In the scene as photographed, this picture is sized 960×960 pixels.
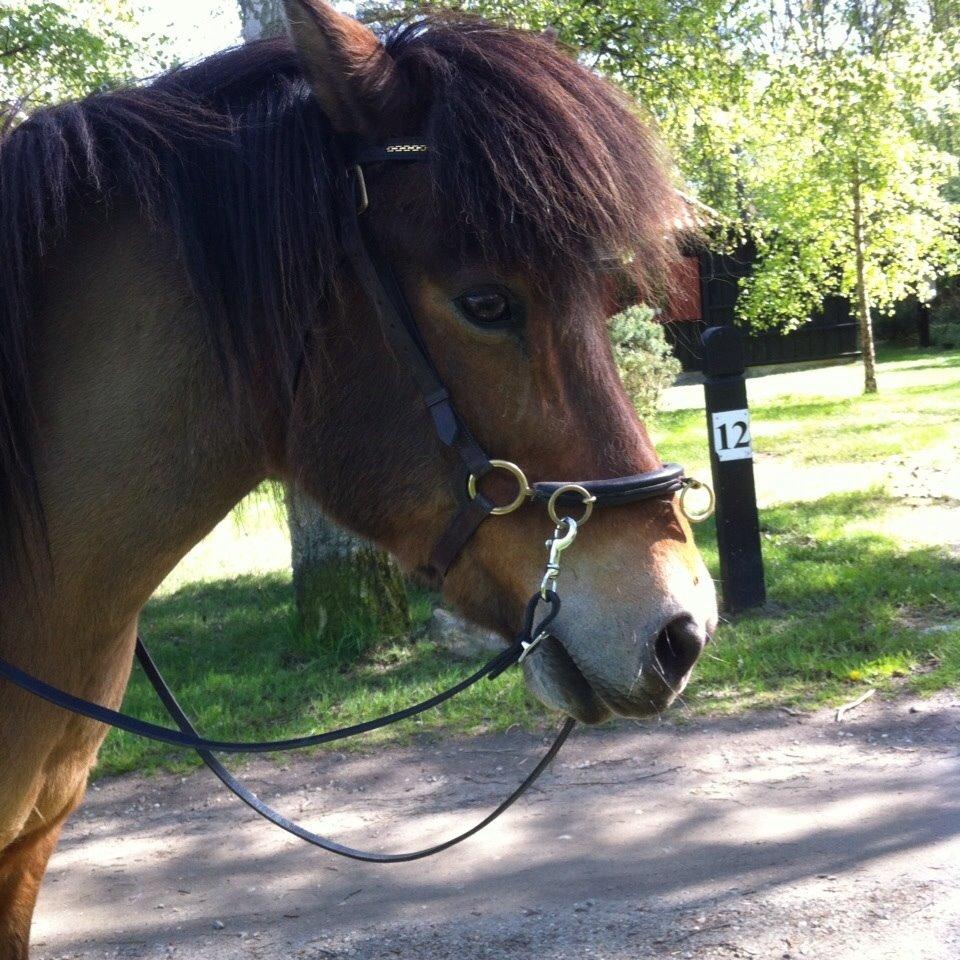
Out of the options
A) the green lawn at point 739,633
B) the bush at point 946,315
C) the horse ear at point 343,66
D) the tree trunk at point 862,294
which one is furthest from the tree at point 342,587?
the bush at point 946,315

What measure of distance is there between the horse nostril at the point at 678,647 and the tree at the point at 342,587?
14.0ft

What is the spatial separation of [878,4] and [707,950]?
78.5 ft

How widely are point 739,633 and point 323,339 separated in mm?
4332

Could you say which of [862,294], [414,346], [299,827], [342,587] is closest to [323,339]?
[414,346]

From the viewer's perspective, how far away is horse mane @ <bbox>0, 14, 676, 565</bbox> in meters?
1.88

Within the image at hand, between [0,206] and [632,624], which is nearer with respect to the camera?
[632,624]

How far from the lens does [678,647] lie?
6.03 feet

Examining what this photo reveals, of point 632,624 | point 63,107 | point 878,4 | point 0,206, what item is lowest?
point 632,624

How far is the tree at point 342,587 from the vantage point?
19.9 ft

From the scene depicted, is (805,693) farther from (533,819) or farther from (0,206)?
(0,206)

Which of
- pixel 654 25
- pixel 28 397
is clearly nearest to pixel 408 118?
pixel 28 397

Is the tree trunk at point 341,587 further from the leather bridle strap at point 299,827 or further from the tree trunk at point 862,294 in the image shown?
the tree trunk at point 862,294

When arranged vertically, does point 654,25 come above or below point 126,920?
above

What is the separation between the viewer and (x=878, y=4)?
2227cm
